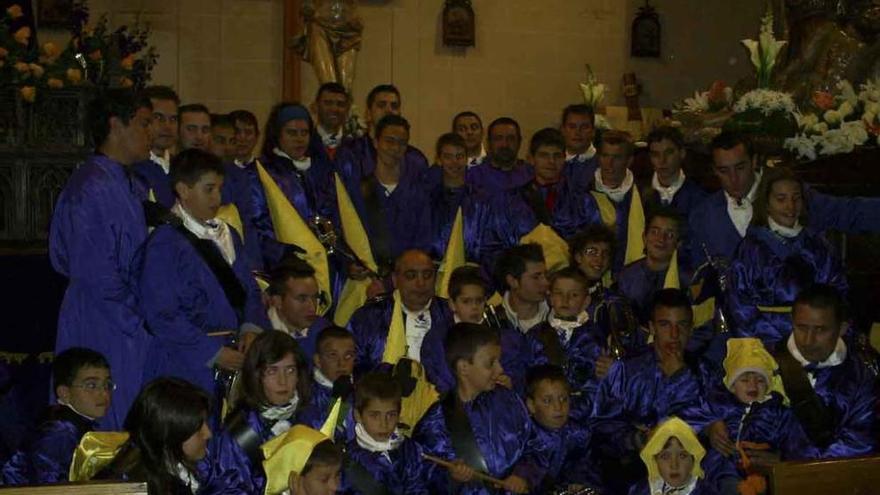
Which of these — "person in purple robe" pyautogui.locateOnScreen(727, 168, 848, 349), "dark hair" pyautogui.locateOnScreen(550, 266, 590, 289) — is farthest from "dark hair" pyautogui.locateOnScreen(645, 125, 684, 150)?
"dark hair" pyautogui.locateOnScreen(550, 266, 590, 289)

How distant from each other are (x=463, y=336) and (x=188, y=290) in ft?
3.84

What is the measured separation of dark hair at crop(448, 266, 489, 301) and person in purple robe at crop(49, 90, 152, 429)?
5.20ft

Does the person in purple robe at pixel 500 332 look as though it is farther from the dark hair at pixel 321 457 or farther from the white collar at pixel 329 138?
the white collar at pixel 329 138

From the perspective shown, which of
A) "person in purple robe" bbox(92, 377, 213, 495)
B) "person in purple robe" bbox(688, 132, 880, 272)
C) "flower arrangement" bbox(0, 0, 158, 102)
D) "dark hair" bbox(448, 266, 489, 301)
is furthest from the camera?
"flower arrangement" bbox(0, 0, 158, 102)

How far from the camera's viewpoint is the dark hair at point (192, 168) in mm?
6168

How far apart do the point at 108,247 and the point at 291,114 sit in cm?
197

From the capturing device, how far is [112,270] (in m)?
6.02

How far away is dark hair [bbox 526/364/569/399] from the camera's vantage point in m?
6.56

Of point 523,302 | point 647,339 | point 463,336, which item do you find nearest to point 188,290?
point 463,336

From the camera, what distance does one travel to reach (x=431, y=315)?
728cm

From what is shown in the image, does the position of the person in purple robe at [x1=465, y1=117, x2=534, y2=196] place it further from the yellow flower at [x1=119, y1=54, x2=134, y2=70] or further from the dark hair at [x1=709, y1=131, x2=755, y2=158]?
the yellow flower at [x1=119, y1=54, x2=134, y2=70]

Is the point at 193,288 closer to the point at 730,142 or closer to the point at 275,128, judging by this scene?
the point at 275,128

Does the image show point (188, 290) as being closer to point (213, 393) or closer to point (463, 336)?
point (213, 393)

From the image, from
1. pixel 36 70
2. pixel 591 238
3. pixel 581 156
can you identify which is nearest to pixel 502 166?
pixel 581 156
